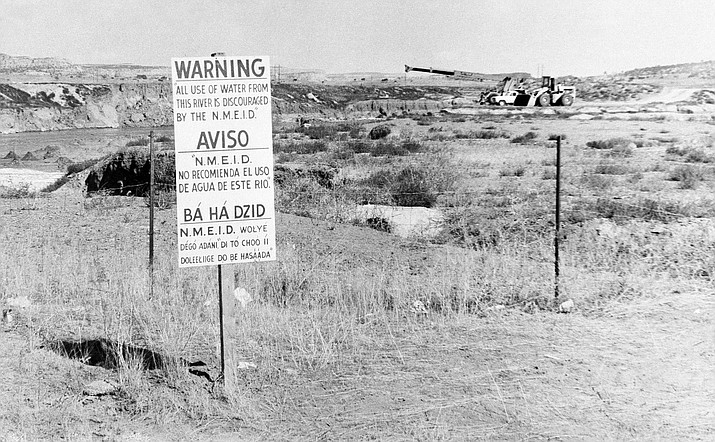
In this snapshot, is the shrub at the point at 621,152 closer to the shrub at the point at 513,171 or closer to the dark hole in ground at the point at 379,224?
the shrub at the point at 513,171

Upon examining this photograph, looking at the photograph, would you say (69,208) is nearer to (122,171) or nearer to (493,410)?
(122,171)

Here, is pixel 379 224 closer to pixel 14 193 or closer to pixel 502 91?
pixel 14 193

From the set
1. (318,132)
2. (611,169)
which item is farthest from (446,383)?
(318,132)

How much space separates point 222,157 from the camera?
20.4 feet

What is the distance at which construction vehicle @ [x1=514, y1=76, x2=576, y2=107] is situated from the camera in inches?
2328

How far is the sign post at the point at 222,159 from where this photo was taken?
612 cm

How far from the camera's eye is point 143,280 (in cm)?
906

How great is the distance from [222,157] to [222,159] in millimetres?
15

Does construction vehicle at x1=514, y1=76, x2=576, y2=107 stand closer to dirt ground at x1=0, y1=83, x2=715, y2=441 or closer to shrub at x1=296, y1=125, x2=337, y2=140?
shrub at x1=296, y1=125, x2=337, y2=140

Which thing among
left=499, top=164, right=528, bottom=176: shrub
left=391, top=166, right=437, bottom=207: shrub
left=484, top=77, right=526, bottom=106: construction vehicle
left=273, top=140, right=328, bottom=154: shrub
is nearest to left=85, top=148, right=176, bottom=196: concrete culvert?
left=391, top=166, right=437, bottom=207: shrub

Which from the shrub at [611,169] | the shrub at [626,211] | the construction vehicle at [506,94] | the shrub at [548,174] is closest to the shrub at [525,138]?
the shrub at [611,169]

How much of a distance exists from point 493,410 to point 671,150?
2294 cm

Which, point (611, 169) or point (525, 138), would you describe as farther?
point (525, 138)

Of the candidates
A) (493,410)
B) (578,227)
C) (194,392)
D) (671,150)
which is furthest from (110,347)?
(671,150)
